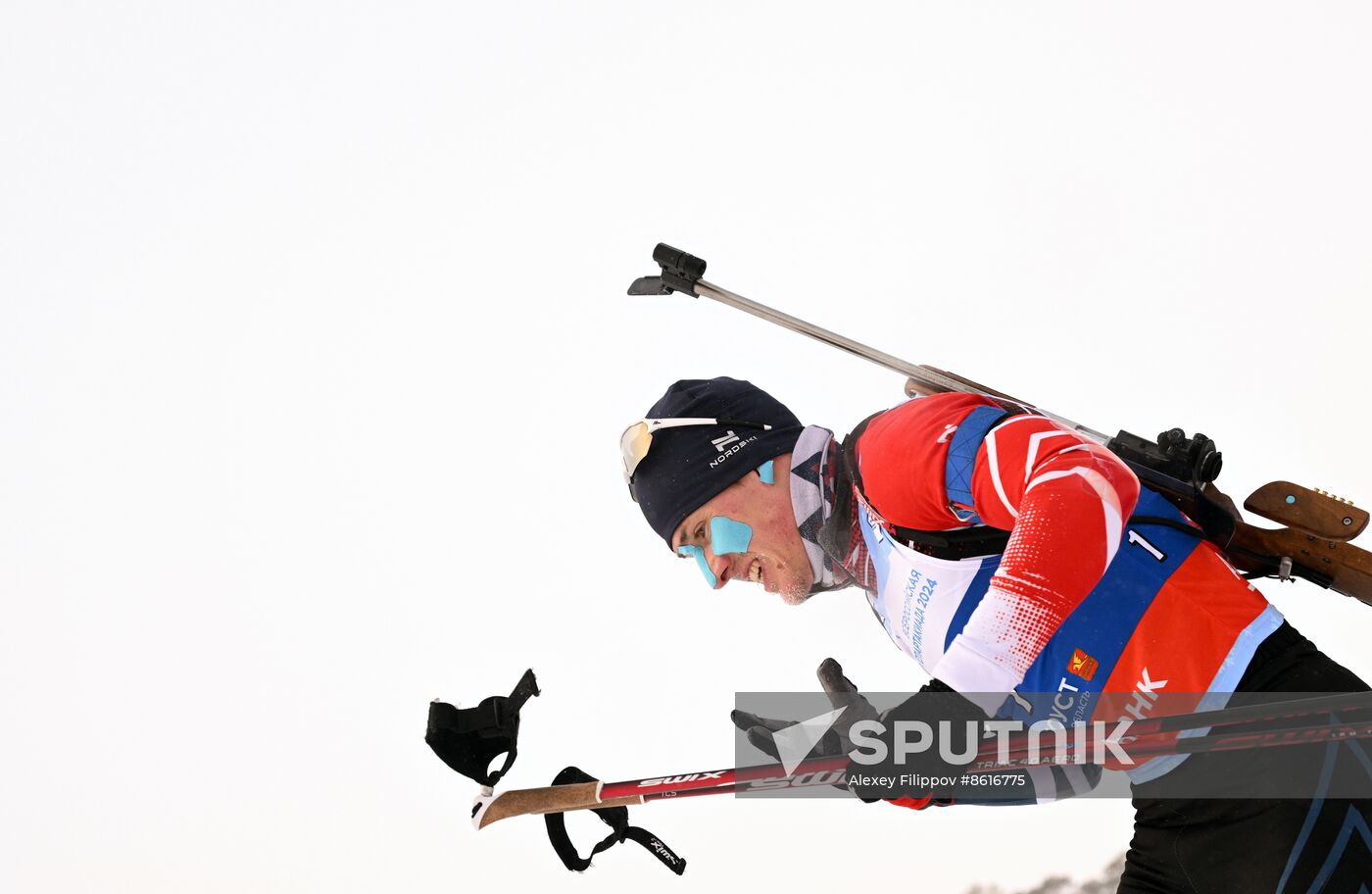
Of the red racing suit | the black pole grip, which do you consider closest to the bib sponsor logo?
the red racing suit

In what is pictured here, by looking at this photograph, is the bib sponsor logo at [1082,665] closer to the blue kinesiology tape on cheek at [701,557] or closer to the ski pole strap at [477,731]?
the blue kinesiology tape on cheek at [701,557]

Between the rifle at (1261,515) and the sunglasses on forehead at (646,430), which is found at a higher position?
the sunglasses on forehead at (646,430)

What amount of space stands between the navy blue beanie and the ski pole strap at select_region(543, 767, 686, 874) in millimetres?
459

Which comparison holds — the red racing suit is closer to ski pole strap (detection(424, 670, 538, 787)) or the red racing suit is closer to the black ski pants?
the black ski pants

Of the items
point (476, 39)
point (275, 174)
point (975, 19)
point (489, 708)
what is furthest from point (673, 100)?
point (489, 708)

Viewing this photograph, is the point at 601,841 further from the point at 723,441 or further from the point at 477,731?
the point at 723,441

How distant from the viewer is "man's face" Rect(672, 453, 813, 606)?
191 centimetres

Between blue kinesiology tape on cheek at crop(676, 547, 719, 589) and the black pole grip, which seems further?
the black pole grip

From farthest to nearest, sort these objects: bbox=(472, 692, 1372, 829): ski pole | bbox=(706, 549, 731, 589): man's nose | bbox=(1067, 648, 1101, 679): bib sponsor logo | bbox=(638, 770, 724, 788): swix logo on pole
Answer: bbox=(706, 549, 731, 589): man's nose → bbox=(638, 770, 724, 788): swix logo on pole → bbox=(1067, 648, 1101, 679): bib sponsor logo → bbox=(472, 692, 1372, 829): ski pole

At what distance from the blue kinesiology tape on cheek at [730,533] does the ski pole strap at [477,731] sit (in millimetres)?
398

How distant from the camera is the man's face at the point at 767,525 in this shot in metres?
1.91

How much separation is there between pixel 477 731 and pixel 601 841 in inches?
11.5

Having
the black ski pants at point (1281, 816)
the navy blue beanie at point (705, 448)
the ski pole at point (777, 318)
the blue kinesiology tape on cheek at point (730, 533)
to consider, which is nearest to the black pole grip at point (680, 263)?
the ski pole at point (777, 318)

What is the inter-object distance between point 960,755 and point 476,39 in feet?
8.47
